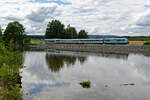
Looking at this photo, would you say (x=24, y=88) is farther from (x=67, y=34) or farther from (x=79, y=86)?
(x=67, y=34)

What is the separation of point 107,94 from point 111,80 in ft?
24.3

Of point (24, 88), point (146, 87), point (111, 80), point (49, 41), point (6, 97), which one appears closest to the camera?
point (6, 97)

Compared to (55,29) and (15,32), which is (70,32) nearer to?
(55,29)

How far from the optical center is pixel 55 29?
135250 mm

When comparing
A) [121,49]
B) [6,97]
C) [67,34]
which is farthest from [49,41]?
[6,97]

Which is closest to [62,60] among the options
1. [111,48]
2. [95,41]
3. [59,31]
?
[111,48]

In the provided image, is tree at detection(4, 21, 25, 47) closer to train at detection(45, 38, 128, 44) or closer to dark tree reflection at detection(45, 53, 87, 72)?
train at detection(45, 38, 128, 44)

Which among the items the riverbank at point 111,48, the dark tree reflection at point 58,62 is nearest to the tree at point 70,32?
the riverbank at point 111,48

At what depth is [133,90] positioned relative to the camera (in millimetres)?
24266

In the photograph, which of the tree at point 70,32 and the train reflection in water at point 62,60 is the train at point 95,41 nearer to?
the tree at point 70,32

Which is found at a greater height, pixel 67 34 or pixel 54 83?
pixel 67 34

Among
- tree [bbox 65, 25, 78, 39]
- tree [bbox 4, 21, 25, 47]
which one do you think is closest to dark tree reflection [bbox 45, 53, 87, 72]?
tree [bbox 4, 21, 25, 47]

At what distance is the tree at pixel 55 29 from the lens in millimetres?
134875

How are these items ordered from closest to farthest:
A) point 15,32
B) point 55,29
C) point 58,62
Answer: point 58,62 < point 15,32 < point 55,29
